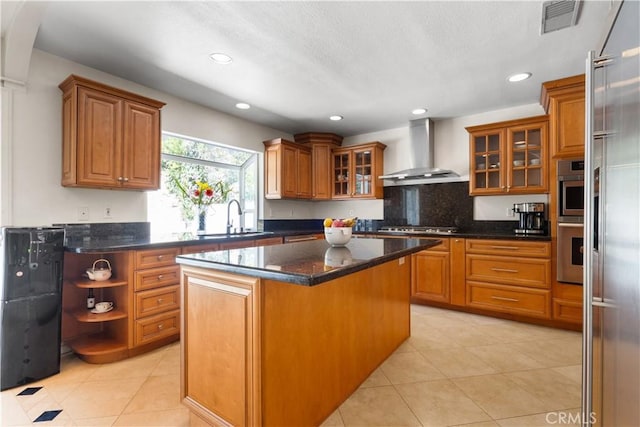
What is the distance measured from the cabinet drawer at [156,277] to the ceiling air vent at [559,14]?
3.23m

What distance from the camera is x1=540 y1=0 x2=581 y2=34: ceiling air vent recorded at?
6.06 ft

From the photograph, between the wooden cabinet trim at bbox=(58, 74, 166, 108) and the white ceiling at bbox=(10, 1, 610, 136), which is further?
the wooden cabinet trim at bbox=(58, 74, 166, 108)

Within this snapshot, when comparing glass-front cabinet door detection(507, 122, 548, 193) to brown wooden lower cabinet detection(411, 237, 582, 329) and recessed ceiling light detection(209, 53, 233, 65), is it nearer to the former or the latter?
brown wooden lower cabinet detection(411, 237, 582, 329)

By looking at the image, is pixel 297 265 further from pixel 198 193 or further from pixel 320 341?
pixel 198 193

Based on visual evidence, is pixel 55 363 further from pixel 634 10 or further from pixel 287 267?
pixel 634 10

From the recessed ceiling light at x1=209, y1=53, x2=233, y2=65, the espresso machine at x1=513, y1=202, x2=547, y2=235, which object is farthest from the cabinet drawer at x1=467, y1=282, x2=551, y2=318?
the recessed ceiling light at x1=209, y1=53, x2=233, y2=65

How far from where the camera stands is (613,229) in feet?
3.20

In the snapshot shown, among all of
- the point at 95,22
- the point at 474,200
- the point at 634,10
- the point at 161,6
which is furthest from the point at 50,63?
the point at 474,200

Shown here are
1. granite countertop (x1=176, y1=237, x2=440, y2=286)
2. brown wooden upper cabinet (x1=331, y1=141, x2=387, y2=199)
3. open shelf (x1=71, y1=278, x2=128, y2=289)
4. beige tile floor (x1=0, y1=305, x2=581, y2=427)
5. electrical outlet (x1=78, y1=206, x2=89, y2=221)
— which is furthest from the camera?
brown wooden upper cabinet (x1=331, y1=141, x2=387, y2=199)

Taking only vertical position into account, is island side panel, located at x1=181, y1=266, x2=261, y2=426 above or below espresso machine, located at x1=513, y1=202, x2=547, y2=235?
below

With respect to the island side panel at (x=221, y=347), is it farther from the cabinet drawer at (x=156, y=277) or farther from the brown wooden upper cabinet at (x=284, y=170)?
the brown wooden upper cabinet at (x=284, y=170)

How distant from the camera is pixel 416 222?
443cm

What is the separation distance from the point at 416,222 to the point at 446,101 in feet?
5.48

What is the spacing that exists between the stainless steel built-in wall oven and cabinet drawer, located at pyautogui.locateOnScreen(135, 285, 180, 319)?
355 centimetres
